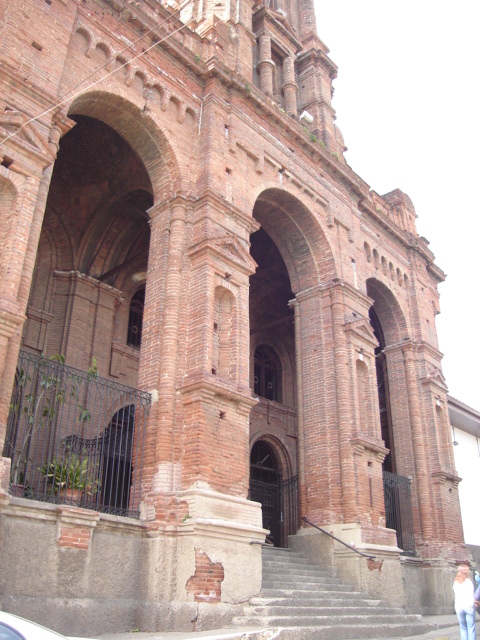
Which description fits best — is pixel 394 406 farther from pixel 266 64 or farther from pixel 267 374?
pixel 266 64

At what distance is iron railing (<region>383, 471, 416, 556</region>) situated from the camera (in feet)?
52.8

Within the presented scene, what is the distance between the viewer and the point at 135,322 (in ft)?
56.7

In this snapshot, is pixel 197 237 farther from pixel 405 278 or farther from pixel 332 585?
pixel 405 278

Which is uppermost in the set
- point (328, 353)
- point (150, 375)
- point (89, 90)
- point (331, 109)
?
point (331, 109)

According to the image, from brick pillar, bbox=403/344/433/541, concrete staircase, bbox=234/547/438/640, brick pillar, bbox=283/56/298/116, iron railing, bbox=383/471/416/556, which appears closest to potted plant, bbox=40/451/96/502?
concrete staircase, bbox=234/547/438/640

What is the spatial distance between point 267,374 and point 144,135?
35.6 ft

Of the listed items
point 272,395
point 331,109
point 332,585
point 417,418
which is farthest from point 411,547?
point 331,109

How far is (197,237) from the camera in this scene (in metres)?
11.8

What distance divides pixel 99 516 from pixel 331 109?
47.7ft

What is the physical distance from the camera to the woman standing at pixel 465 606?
29.2 feet

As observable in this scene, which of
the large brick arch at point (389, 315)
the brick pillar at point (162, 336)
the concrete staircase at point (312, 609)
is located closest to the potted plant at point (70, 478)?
the brick pillar at point (162, 336)

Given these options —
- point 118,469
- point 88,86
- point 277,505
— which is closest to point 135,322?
point 277,505

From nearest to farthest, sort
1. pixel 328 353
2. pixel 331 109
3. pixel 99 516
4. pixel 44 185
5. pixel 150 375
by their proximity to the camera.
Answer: pixel 99 516 < pixel 44 185 < pixel 150 375 < pixel 328 353 < pixel 331 109

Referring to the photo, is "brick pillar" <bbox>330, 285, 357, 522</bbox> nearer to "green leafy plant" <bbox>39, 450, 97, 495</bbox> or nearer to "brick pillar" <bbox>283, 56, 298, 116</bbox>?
"green leafy plant" <bbox>39, 450, 97, 495</bbox>
